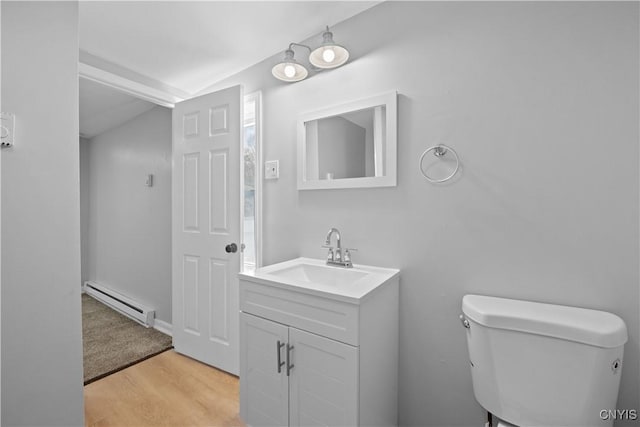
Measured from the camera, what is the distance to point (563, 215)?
1.13 meters

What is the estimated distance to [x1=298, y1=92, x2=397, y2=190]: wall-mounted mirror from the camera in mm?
1493

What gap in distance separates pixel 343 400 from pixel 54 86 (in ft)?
5.41

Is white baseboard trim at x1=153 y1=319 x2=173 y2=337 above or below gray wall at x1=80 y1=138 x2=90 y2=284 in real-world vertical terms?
below

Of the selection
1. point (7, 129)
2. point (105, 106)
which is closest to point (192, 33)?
point (7, 129)

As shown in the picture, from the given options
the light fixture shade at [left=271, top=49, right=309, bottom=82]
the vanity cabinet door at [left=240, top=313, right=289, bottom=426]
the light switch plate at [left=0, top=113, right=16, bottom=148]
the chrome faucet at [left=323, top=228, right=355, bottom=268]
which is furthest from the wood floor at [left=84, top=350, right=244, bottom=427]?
the light fixture shade at [left=271, top=49, right=309, bottom=82]

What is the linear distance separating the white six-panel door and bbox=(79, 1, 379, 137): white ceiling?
10.5 inches

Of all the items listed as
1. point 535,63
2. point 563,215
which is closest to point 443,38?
point 535,63

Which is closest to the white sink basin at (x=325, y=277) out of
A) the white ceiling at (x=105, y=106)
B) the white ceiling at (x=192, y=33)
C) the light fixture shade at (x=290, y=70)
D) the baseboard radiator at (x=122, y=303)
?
the light fixture shade at (x=290, y=70)

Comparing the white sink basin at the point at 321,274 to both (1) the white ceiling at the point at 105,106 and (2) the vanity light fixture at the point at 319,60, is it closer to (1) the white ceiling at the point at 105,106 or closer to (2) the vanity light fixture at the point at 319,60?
(2) the vanity light fixture at the point at 319,60

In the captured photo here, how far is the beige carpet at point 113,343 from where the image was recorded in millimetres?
2127

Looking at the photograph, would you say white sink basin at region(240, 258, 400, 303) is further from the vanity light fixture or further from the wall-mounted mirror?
the vanity light fixture

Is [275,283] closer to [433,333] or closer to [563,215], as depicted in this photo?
[433,333]

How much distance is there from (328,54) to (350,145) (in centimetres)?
50

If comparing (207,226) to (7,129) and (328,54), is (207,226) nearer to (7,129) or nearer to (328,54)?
(7,129)
